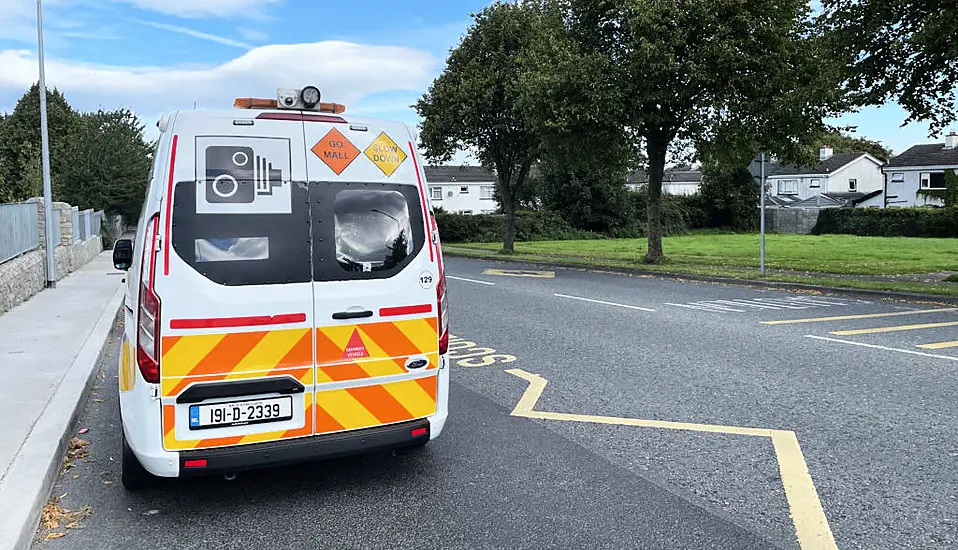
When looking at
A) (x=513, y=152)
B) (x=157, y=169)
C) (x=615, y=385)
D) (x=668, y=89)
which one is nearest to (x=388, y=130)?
(x=157, y=169)

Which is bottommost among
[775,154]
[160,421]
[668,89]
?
[160,421]

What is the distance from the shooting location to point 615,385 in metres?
7.29

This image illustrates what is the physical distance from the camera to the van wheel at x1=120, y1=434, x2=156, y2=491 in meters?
4.61

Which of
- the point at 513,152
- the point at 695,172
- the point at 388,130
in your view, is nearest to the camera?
the point at 388,130

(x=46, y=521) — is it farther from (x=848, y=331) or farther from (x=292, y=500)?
(x=848, y=331)

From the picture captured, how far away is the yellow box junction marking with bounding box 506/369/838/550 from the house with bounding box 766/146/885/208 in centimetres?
7044

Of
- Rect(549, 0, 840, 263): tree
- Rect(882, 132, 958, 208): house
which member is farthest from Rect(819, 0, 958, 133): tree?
Rect(882, 132, 958, 208): house

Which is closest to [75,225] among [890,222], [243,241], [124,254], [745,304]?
[745,304]

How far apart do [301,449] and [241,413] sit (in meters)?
0.39

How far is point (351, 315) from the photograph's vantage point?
4.56 meters

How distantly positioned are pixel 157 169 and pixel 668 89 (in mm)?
17615

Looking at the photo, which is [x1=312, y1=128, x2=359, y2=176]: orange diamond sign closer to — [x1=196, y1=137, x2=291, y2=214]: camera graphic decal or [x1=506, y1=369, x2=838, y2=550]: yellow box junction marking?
[x1=196, y1=137, x2=291, y2=214]: camera graphic decal

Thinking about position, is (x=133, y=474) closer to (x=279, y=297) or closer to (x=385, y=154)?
(x=279, y=297)

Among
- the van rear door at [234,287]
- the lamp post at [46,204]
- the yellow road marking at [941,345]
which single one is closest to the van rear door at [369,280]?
the van rear door at [234,287]
